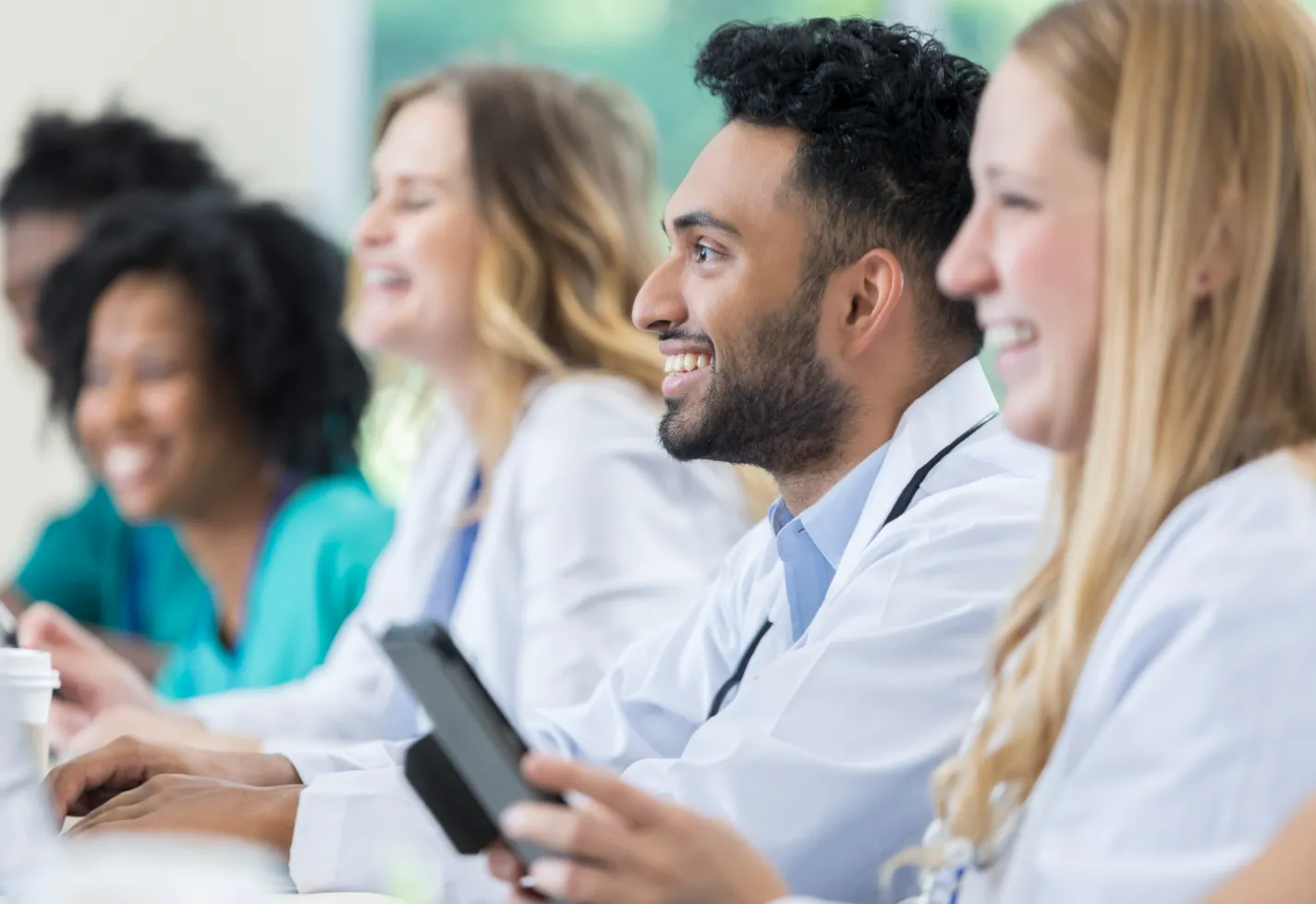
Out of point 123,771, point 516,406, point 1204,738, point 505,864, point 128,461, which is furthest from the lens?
point 128,461

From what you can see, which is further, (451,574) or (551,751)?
(451,574)

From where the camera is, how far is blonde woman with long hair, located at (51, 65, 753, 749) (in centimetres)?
196

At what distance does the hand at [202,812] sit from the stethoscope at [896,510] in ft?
1.11

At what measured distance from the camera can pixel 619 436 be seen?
2.02m

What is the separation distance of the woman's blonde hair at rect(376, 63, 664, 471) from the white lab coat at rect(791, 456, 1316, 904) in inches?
52.4

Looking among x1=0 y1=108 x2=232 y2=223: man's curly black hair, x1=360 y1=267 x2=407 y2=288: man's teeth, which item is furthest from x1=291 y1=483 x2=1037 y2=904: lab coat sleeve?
x1=0 y1=108 x2=232 y2=223: man's curly black hair

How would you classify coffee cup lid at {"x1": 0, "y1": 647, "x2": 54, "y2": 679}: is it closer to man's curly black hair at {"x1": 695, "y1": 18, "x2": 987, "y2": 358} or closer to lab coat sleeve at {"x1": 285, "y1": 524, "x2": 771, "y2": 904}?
lab coat sleeve at {"x1": 285, "y1": 524, "x2": 771, "y2": 904}

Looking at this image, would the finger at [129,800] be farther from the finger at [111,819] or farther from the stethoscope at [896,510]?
the stethoscope at [896,510]

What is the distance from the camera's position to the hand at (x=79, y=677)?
196 cm

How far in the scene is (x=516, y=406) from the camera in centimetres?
219

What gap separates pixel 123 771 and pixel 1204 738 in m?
0.90

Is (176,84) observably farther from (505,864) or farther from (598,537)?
(505,864)

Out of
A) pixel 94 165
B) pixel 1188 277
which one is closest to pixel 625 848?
pixel 1188 277

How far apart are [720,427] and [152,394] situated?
1480 millimetres
